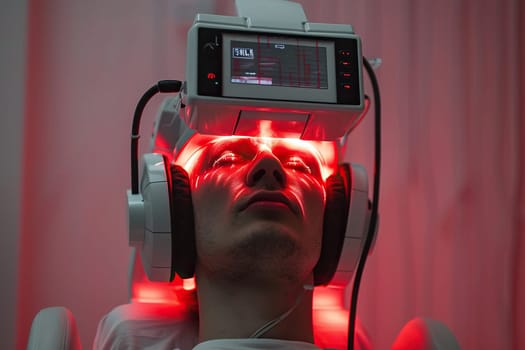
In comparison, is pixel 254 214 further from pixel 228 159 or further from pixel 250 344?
pixel 250 344

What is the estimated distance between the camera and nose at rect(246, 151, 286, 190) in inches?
57.1

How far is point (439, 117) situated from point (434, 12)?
32 cm

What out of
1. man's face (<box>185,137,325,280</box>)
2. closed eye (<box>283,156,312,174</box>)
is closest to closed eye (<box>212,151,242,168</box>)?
man's face (<box>185,137,325,280</box>)

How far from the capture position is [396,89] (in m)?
2.04

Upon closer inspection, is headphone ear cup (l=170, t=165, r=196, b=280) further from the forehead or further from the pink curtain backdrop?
the pink curtain backdrop

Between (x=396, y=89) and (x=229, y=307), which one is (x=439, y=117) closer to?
(x=396, y=89)

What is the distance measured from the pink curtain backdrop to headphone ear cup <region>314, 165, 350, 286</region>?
1.73 ft

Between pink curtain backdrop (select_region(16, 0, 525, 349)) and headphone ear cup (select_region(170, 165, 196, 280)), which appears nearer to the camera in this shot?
headphone ear cup (select_region(170, 165, 196, 280))

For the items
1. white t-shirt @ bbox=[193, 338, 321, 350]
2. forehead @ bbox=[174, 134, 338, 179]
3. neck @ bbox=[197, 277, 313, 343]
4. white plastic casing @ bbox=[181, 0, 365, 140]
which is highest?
white plastic casing @ bbox=[181, 0, 365, 140]

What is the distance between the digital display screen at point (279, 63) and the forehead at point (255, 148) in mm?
318

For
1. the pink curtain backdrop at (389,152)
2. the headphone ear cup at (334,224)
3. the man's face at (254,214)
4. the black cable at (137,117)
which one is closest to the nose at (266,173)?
the man's face at (254,214)

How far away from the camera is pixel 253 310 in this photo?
1461 mm

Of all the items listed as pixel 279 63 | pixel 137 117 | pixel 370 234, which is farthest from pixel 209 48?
pixel 370 234

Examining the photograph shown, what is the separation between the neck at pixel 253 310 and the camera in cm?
146
